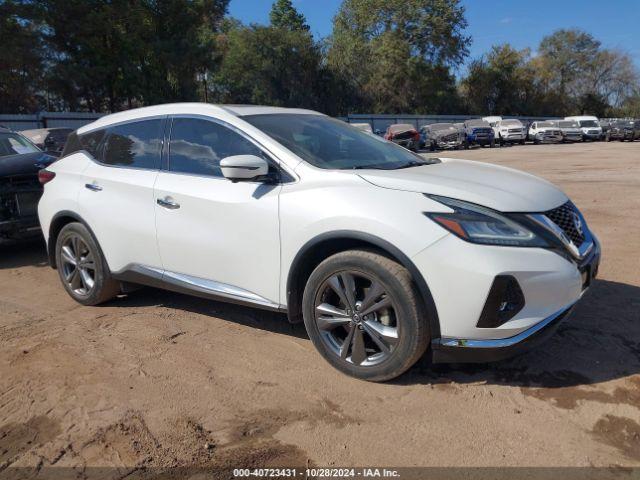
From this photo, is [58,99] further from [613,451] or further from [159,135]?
[613,451]

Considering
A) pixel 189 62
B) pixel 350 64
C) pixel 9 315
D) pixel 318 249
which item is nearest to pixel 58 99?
pixel 189 62

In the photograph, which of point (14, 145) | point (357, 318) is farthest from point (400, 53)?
point (357, 318)

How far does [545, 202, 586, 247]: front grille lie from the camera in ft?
10.4

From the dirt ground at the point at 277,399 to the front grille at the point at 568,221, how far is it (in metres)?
0.77

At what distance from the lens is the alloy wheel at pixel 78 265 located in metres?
4.68

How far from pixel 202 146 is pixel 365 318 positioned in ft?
5.88

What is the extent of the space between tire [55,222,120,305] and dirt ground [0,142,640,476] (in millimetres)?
239

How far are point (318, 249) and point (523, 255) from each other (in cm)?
119

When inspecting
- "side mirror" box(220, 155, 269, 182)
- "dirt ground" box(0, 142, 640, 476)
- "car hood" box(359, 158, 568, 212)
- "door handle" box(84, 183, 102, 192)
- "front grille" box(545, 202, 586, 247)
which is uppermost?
"side mirror" box(220, 155, 269, 182)

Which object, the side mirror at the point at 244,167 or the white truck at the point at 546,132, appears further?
the white truck at the point at 546,132

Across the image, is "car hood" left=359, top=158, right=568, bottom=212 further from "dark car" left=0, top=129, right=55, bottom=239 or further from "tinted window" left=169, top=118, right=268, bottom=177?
"dark car" left=0, top=129, right=55, bottom=239

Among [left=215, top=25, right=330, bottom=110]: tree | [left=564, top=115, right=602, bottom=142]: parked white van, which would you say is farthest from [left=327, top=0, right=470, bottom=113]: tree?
[left=564, top=115, right=602, bottom=142]: parked white van

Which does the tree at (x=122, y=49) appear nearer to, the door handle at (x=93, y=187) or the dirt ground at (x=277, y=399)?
the door handle at (x=93, y=187)

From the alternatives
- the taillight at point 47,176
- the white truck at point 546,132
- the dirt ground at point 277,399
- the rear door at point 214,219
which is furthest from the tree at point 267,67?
the dirt ground at point 277,399
